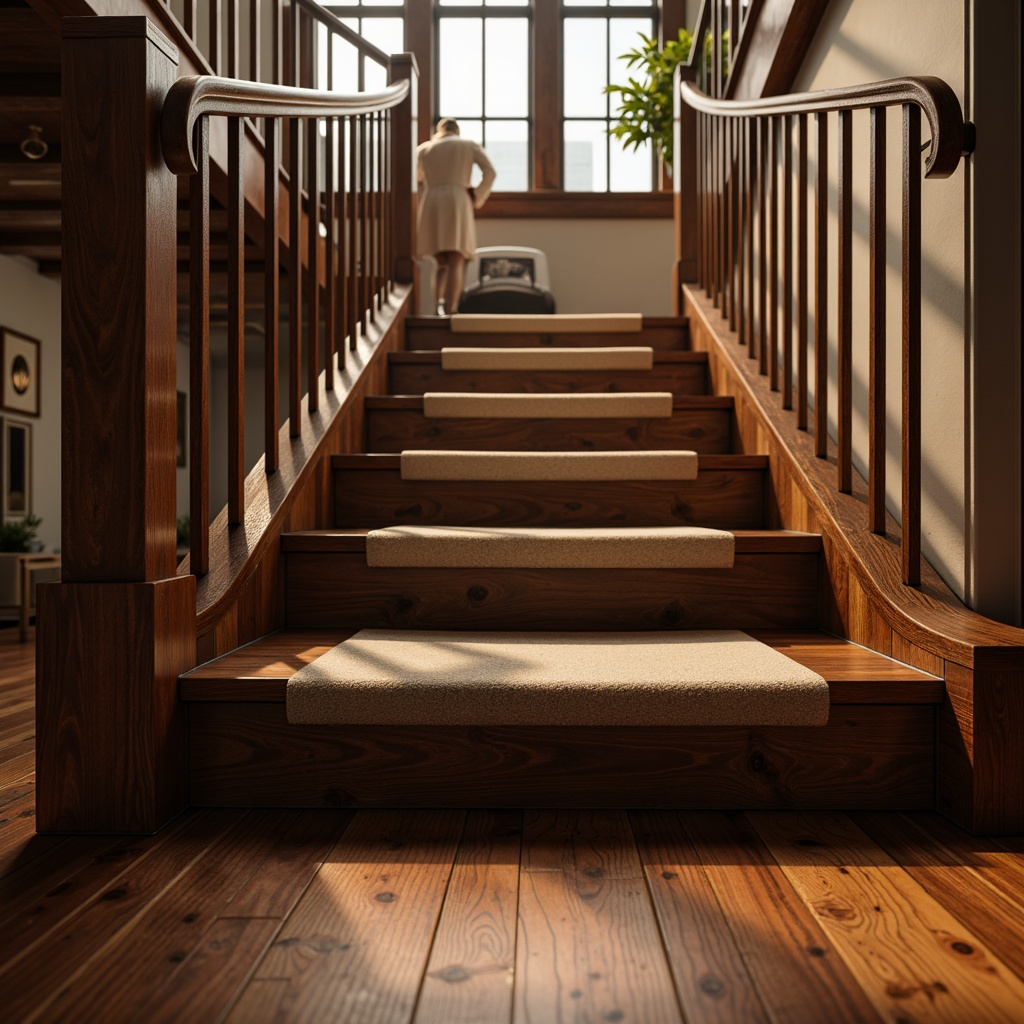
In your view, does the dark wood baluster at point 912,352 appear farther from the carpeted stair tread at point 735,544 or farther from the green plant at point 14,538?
the green plant at point 14,538

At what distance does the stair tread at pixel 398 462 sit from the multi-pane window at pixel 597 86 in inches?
188

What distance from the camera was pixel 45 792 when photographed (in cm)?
132

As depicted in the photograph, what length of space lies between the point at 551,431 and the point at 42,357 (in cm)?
443

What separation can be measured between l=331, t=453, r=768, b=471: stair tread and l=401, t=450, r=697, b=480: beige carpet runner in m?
0.03

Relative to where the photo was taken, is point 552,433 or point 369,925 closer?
point 369,925

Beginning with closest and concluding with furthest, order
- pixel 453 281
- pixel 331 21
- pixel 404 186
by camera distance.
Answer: pixel 331 21 → pixel 404 186 → pixel 453 281

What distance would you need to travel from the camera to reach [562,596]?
1841 mm

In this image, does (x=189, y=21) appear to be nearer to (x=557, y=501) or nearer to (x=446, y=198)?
(x=557, y=501)

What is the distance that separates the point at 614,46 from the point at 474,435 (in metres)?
5.20

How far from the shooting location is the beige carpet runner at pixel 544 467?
2.19 meters

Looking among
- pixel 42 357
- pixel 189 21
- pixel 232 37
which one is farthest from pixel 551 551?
pixel 42 357

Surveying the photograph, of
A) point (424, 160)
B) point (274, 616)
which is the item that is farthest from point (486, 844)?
point (424, 160)

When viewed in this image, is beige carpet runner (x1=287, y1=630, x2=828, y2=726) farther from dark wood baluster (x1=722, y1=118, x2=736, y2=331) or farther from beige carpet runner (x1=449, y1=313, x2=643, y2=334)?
beige carpet runner (x1=449, y1=313, x2=643, y2=334)

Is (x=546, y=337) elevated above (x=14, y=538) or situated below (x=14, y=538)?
above
